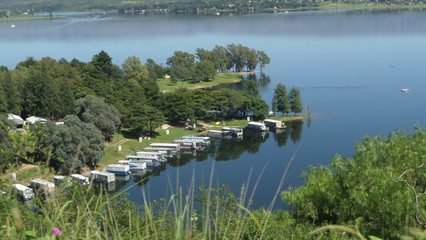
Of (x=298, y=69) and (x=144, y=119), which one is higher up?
(x=144, y=119)

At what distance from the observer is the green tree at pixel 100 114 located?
15.6 metres

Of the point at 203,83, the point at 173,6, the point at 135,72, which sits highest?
the point at 173,6

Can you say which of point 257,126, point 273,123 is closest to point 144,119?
point 257,126

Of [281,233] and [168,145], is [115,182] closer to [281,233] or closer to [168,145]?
[168,145]

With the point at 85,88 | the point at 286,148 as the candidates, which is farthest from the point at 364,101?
the point at 85,88

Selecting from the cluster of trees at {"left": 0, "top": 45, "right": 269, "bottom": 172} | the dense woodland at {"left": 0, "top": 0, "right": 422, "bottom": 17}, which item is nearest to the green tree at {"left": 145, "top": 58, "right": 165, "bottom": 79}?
the cluster of trees at {"left": 0, "top": 45, "right": 269, "bottom": 172}

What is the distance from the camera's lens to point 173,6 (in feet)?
277

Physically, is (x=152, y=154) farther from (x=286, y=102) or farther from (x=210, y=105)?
(x=286, y=102)

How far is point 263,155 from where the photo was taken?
→ 51.4ft

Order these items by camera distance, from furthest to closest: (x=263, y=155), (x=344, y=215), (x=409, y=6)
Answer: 1. (x=409, y=6)
2. (x=263, y=155)
3. (x=344, y=215)

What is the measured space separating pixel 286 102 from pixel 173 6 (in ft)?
221

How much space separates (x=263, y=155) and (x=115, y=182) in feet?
14.7

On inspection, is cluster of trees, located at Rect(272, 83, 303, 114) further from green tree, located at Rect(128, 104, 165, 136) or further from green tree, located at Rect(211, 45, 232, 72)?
green tree, located at Rect(211, 45, 232, 72)

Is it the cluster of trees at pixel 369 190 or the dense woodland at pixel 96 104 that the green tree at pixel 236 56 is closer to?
the dense woodland at pixel 96 104
